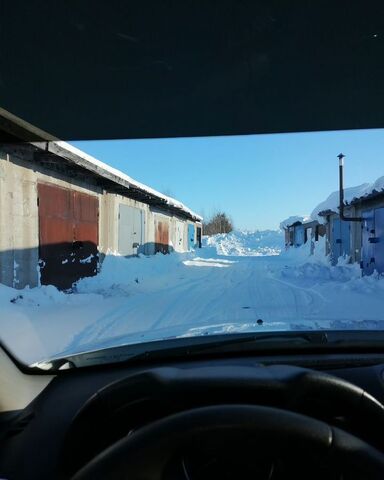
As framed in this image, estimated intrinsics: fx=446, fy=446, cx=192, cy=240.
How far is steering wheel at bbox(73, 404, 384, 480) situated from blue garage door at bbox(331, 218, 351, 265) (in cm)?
1798

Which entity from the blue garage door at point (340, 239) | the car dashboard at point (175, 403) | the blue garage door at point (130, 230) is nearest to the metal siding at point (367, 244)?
the blue garage door at point (340, 239)

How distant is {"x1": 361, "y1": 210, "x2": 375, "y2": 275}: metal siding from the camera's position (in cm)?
1478

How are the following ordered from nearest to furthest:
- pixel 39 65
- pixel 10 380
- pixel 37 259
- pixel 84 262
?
pixel 10 380
pixel 39 65
pixel 37 259
pixel 84 262

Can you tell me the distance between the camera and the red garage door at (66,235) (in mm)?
10078

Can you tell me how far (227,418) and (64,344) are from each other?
14.9 feet

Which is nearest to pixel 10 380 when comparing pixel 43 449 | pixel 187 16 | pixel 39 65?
pixel 43 449

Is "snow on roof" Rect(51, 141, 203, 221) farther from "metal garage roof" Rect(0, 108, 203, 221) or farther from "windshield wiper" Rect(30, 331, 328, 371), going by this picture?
"windshield wiper" Rect(30, 331, 328, 371)

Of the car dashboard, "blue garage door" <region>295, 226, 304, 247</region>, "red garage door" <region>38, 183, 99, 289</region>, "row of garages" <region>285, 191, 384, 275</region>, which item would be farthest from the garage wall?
A: "blue garage door" <region>295, 226, 304, 247</region>

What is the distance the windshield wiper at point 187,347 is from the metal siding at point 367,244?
13.1 meters

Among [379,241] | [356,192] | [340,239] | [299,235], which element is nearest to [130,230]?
[379,241]

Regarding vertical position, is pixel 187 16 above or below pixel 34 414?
above

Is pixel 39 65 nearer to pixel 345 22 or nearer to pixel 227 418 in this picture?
pixel 345 22

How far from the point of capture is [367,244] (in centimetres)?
1533

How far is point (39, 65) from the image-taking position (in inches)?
168
